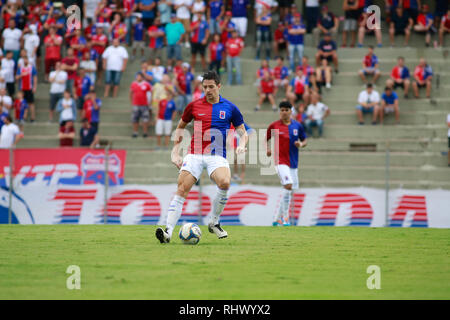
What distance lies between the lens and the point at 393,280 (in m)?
9.26

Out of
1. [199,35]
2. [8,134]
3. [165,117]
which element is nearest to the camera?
[8,134]

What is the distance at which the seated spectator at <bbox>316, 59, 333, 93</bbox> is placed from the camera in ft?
93.1

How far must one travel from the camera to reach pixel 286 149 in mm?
18984

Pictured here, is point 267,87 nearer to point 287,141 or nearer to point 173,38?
point 173,38

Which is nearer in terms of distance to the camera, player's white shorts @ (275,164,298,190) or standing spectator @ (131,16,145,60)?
player's white shorts @ (275,164,298,190)

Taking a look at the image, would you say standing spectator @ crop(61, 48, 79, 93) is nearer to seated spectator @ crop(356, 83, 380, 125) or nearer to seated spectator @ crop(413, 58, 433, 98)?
seated spectator @ crop(356, 83, 380, 125)

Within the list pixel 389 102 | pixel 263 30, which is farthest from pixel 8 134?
pixel 389 102

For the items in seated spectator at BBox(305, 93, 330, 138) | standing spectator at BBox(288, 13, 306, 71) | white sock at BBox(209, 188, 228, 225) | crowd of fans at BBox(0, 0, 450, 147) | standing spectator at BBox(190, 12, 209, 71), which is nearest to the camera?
white sock at BBox(209, 188, 228, 225)

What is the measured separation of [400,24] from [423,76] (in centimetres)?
318

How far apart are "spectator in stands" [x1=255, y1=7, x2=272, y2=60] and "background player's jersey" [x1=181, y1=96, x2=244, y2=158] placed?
17581mm

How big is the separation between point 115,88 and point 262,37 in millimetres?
5973

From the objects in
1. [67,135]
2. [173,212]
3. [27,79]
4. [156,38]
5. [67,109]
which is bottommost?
[67,135]

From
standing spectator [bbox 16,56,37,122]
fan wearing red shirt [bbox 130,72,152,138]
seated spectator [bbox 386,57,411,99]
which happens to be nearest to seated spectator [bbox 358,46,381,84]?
seated spectator [bbox 386,57,411,99]
